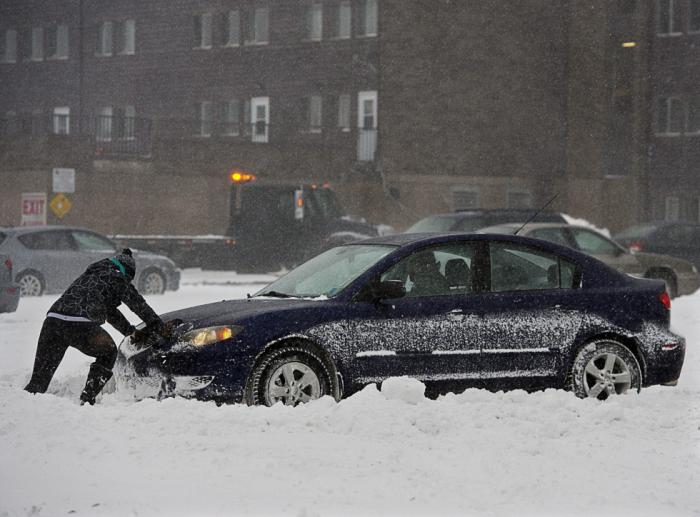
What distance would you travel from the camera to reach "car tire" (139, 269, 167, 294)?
25.2 meters

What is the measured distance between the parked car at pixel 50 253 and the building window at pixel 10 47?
36274mm

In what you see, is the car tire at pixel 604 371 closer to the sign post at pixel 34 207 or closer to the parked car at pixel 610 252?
the parked car at pixel 610 252

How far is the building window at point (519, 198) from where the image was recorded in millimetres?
47312

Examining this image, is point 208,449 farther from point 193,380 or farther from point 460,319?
point 460,319

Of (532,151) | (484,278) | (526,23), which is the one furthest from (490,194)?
(484,278)

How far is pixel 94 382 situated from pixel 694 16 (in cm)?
4056

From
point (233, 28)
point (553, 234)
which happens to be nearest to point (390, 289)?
point (553, 234)

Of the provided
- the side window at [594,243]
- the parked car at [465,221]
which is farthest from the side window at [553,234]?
the parked car at [465,221]

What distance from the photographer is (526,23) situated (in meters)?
47.2

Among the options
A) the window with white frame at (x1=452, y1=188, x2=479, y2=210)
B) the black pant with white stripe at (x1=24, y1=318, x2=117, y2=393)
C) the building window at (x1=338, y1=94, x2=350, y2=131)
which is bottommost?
the black pant with white stripe at (x1=24, y1=318, x2=117, y2=393)

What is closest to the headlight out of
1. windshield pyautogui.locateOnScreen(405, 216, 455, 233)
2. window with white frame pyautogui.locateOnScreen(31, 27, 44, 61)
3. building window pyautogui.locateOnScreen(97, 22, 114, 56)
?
windshield pyautogui.locateOnScreen(405, 216, 455, 233)

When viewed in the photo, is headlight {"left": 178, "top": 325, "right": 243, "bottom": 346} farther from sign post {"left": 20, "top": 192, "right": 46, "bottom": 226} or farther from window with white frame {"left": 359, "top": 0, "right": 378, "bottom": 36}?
window with white frame {"left": 359, "top": 0, "right": 378, "bottom": 36}

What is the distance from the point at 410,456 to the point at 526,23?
40.7 meters

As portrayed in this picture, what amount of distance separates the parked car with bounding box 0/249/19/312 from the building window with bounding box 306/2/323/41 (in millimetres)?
31094
